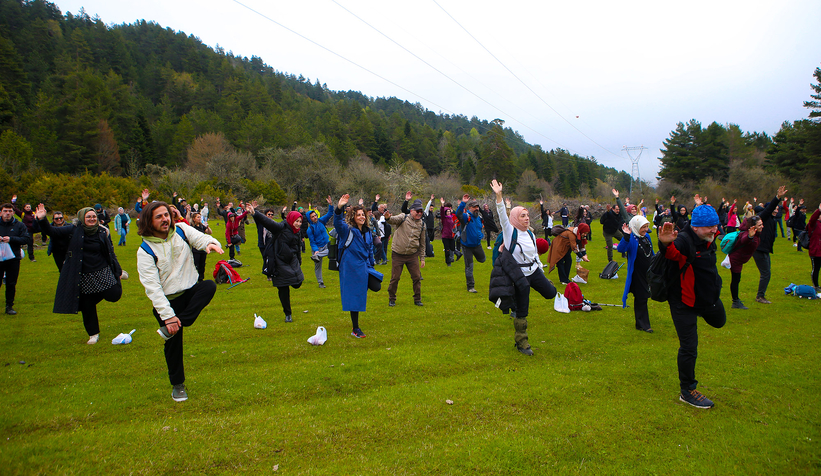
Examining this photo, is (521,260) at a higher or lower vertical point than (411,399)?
higher

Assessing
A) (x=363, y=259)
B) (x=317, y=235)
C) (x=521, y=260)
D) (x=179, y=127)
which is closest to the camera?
(x=521, y=260)

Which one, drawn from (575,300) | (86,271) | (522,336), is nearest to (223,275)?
(86,271)

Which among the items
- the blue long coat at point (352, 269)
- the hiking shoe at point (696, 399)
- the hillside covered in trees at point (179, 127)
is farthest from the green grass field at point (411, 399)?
the hillside covered in trees at point (179, 127)

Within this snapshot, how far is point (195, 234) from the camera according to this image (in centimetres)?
459

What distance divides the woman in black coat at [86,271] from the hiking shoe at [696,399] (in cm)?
806

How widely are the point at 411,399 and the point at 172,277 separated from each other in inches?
115

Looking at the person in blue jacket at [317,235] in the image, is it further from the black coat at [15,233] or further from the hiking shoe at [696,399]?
the hiking shoe at [696,399]

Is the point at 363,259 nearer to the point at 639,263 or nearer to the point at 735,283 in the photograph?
the point at 639,263

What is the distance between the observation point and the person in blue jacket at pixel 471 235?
10758 mm

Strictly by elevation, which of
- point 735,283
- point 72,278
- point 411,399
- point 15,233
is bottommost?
point 411,399

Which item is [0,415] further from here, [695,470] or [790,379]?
[790,379]

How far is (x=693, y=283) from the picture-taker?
14.9 feet

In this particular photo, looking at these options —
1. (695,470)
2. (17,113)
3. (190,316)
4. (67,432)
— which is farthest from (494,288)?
(17,113)

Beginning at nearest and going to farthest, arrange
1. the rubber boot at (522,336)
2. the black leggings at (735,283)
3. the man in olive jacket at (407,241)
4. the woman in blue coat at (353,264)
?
the rubber boot at (522,336) < the woman in blue coat at (353,264) < the black leggings at (735,283) < the man in olive jacket at (407,241)
